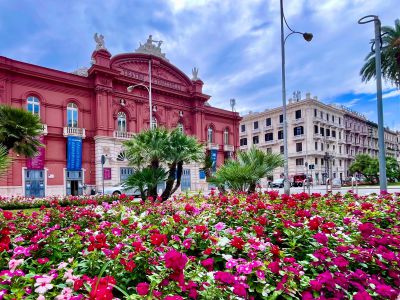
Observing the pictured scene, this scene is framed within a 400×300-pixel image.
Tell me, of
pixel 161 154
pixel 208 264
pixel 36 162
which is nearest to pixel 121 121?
pixel 36 162

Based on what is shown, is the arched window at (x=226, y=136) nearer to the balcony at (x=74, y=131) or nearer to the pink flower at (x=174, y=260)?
the balcony at (x=74, y=131)

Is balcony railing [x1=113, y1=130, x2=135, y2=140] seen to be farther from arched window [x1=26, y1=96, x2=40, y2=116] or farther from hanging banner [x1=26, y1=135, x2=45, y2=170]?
arched window [x1=26, y1=96, x2=40, y2=116]

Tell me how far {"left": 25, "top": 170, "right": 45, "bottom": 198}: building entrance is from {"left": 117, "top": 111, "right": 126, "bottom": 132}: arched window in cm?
940

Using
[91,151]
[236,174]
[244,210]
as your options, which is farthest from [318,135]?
[244,210]

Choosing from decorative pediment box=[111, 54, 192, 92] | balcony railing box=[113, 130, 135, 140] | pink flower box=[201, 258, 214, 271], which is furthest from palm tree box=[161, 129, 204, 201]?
decorative pediment box=[111, 54, 192, 92]

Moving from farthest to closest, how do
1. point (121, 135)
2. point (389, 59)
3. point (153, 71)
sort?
point (153, 71) < point (121, 135) < point (389, 59)

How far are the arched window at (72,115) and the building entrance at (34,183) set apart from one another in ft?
18.2

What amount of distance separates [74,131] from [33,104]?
4220mm

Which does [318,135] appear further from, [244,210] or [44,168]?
[244,210]

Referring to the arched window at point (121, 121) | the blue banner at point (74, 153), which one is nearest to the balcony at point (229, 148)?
the arched window at point (121, 121)

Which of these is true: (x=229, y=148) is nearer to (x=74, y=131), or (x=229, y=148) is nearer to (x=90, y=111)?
(x=90, y=111)

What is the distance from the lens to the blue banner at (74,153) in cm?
2769

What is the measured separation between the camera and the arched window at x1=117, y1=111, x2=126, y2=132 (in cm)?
3231

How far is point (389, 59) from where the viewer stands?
20.1 metres
